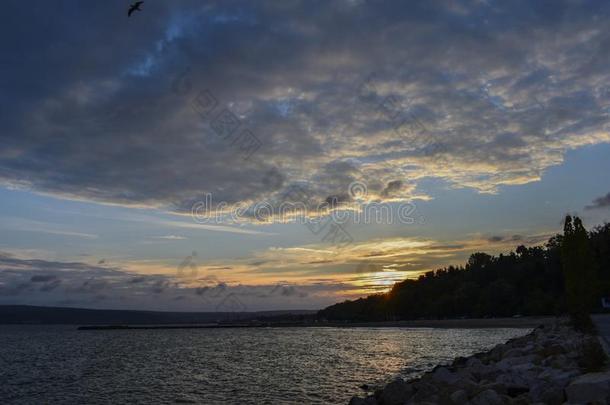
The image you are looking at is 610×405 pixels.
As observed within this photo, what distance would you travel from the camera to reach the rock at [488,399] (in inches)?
571

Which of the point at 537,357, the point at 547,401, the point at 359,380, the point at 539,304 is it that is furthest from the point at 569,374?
the point at 539,304

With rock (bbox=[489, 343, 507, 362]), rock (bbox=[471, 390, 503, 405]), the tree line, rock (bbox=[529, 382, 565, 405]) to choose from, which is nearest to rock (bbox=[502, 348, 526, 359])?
rock (bbox=[489, 343, 507, 362])

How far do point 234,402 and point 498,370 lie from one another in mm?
13895

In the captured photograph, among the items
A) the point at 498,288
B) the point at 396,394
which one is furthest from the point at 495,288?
the point at 396,394

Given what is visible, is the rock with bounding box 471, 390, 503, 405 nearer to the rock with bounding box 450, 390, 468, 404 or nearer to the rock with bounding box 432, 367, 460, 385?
the rock with bounding box 450, 390, 468, 404

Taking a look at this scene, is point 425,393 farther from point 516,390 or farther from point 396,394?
point 516,390

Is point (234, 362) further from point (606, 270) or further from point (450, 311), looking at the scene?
point (450, 311)

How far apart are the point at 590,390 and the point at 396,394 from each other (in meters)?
8.74

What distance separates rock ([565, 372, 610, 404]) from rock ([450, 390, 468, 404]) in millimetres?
3678

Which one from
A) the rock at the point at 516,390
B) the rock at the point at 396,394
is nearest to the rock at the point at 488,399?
the rock at the point at 516,390

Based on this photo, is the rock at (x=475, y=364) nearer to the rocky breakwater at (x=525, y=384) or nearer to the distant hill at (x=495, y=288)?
the rocky breakwater at (x=525, y=384)

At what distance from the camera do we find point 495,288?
129 metres

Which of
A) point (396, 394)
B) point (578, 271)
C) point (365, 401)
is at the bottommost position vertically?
point (365, 401)

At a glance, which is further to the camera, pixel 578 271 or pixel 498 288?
pixel 498 288
